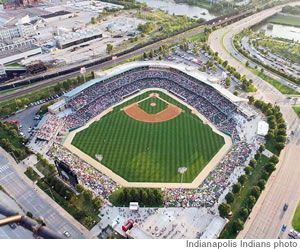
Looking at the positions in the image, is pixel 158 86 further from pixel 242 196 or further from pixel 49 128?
pixel 242 196

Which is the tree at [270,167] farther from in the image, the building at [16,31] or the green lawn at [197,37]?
the building at [16,31]

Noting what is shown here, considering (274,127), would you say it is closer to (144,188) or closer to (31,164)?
(144,188)

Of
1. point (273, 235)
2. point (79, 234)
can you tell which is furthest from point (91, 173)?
point (273, 235)

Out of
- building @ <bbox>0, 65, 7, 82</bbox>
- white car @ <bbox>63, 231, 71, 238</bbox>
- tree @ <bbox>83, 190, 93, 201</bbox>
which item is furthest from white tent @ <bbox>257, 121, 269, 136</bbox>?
building @ <bbox>0, 65, 7, 82</bbox>

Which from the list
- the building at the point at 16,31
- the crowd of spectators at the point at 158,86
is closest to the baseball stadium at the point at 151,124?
the crowd of spectators at the point at 158,86

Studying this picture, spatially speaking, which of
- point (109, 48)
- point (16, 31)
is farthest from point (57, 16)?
point (109, 48)
